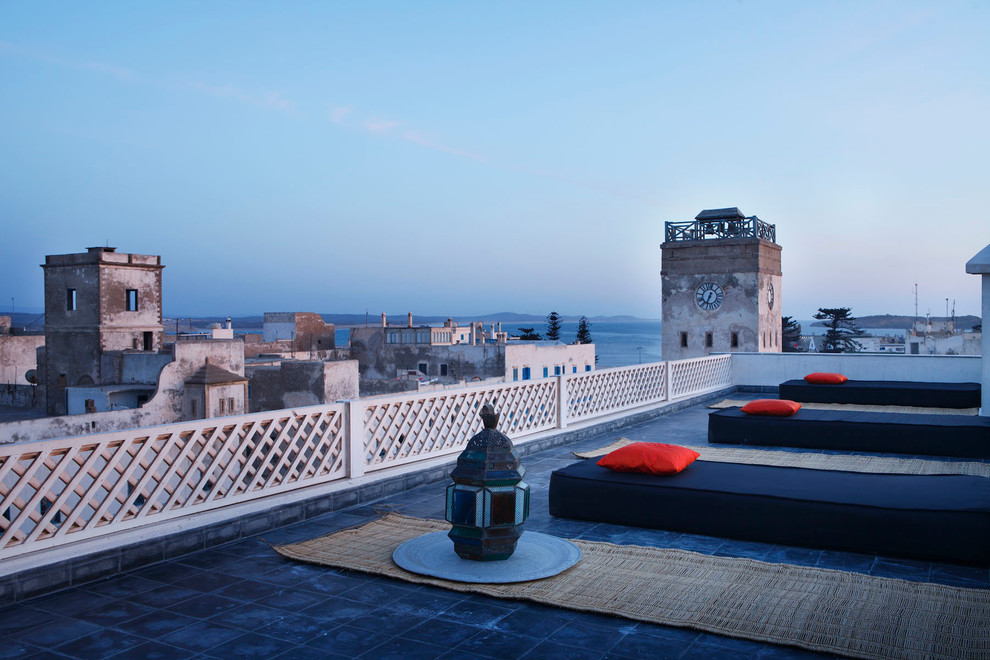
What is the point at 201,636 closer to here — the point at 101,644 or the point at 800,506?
the point at 101,644

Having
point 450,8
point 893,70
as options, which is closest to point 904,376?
point 893,70

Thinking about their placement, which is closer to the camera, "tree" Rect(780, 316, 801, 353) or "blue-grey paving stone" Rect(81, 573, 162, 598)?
"blue-grey paving stone" Rect(81, 573, 162, 598)

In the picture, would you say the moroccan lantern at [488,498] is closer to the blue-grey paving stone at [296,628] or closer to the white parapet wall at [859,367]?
the blue-grey paving stone at [296,628]

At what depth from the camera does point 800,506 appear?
4.05 meters

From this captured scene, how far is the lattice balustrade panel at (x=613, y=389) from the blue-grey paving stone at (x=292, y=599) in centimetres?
481

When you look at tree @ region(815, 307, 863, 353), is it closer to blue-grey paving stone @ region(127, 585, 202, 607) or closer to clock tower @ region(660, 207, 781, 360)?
clock tower @ region(660, 207, 781, 360)

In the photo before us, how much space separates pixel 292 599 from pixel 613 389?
6276 mm

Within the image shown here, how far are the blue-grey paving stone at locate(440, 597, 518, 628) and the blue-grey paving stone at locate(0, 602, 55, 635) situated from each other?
1.69m

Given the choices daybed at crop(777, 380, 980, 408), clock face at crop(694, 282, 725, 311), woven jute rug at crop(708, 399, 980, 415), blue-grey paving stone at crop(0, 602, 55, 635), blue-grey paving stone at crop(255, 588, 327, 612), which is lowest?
blue-grey paving stone at crop(255, 588, 327, 612)

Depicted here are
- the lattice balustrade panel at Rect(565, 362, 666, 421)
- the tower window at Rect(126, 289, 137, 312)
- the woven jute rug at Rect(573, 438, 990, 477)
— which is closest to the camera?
the woven jute rug at Rect(573, 438, 990, 477)

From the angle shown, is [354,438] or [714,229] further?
[714,229]

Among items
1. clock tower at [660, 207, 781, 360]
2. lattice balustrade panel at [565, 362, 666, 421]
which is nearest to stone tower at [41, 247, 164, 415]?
clock tower at [660, 207, 781, 360]

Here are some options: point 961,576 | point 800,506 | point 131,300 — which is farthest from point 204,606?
point 131,300

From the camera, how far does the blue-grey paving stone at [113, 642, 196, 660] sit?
2.69 m
